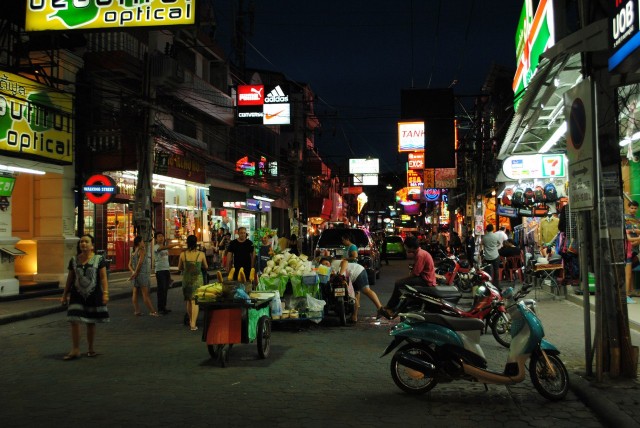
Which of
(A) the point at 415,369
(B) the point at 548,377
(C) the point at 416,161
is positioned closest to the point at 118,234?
(C) the point at 416,161

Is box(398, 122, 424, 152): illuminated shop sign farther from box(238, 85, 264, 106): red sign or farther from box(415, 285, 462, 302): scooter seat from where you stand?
box(415, 285, 462, 302): scooter seat

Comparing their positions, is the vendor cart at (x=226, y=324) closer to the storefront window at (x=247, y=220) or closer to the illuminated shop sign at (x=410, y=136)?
the illuminated shop sign at (x=410, y=136)

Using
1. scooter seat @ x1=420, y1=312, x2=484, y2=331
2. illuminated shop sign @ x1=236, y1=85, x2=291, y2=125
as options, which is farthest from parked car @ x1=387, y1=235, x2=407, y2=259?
scooter seat @ x1=420, y1=312, x2=484, y2=331

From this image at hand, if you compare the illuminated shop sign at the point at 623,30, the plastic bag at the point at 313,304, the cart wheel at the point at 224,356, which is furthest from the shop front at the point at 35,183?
the illuminated shop sign at the point at 623,30

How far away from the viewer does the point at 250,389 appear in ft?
24.2

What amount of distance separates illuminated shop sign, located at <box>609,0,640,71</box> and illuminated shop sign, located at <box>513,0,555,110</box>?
3.99 metres

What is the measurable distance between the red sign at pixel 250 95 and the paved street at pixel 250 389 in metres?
21.6

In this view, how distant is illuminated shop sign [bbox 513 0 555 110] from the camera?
13.5 metres

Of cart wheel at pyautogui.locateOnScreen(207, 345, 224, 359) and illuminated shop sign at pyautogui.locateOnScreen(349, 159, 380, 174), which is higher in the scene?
illuminated shop sign at pyautogui.locateOnScreen(349, 159, 380, 174)

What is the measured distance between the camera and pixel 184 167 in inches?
1105

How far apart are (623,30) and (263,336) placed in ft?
19.8

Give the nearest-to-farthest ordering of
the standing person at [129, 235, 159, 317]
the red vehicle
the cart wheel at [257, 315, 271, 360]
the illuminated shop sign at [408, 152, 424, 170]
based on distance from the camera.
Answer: the red vehicle
the cart wheel at [257, 315, 271, 360]
the standing person at [129, 235, 159, 317]
the illuminated shop sign at [408, 152, 424, 170]

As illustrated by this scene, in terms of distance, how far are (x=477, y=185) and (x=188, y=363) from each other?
980 inches

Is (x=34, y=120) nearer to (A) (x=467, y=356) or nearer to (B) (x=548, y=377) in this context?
(A) (x=467, y=356)
